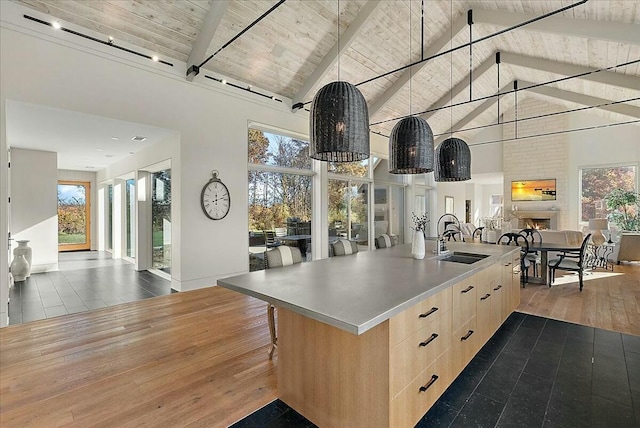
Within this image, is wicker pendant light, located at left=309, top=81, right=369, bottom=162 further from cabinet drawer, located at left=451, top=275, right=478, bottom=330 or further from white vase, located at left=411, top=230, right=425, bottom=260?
white vase, located at left=411, top=230, right=425, bottom=260

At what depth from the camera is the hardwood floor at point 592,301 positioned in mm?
3627

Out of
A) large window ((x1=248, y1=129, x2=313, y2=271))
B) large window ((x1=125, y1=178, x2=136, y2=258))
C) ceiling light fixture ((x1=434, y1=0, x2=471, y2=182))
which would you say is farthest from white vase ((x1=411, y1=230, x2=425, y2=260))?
large window ((x1=125, y1=178, x2=136, y2=258))

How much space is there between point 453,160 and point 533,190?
975 cm

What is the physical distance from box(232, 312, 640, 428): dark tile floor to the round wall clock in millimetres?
3774

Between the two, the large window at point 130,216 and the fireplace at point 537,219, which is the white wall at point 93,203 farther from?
the fireplace at point 537,219

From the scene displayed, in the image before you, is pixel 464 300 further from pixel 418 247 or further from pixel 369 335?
pixel 369 335

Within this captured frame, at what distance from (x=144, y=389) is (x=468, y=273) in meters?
2.53

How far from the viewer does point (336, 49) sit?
18.7ft

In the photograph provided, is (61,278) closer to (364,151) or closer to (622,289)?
(364,151)

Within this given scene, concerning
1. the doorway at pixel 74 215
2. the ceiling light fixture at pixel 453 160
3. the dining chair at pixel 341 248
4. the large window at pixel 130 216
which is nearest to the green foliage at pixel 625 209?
the ceiling light fixture at pixel 453 160

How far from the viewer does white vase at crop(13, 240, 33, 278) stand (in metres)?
5.87

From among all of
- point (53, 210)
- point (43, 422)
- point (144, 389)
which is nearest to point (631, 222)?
point (144, 389)

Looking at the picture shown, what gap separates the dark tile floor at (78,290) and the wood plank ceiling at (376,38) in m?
3.72

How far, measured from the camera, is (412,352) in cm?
163
